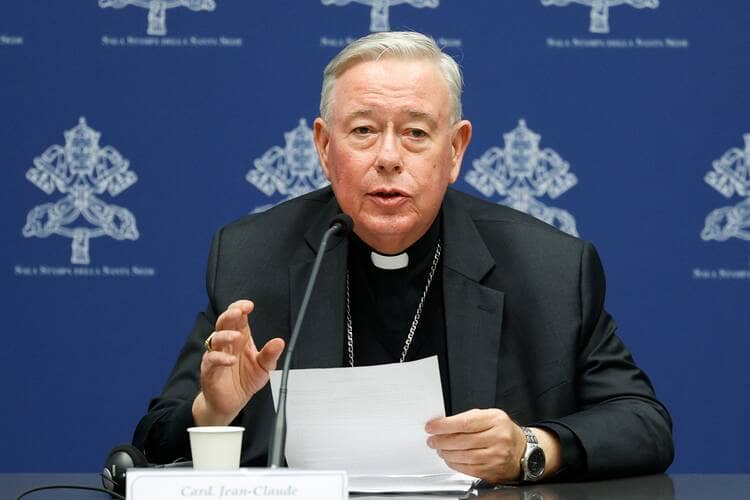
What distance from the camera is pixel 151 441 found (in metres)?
2.54

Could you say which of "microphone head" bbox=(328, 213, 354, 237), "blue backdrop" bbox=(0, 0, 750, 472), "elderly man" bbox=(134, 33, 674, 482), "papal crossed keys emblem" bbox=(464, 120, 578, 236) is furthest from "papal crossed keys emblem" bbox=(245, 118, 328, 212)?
"microphone head" bbox=(328, 213, 354, 237)

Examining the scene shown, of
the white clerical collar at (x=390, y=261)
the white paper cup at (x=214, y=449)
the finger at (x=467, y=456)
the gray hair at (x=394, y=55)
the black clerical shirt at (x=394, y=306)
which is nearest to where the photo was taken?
the white paper cup at (x=214, y=449)

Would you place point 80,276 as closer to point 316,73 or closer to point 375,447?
A: point 316,73

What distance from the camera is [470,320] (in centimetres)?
268

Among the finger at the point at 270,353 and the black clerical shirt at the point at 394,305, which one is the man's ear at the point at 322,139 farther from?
the finger at the point at 270,353

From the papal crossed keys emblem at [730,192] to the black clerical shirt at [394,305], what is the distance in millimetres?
1230

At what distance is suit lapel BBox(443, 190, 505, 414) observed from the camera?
2611 mm

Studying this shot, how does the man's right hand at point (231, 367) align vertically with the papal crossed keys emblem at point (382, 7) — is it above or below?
below

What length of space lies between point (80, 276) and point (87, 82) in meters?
0.63

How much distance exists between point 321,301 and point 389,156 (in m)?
0.37

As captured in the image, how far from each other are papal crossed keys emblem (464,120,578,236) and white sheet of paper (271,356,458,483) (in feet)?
6.05

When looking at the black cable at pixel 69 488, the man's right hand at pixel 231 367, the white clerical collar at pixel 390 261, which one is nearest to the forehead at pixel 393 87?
the white clerical collar at pixel 390 261

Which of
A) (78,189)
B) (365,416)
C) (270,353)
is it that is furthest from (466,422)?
(78,189)

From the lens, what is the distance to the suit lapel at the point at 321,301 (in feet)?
8.71
